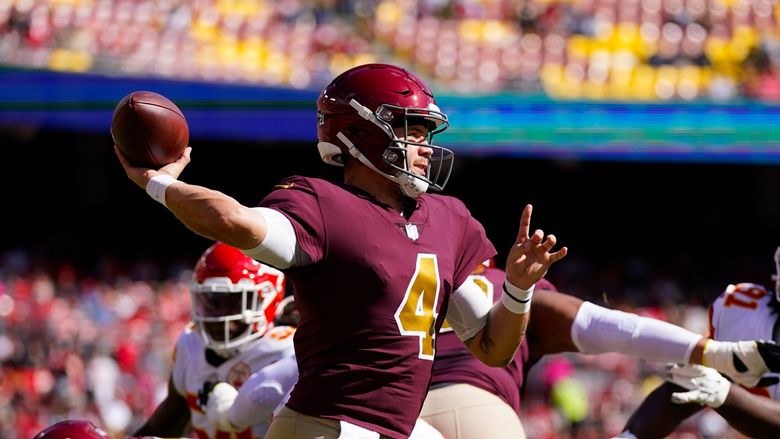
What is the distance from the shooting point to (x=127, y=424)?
1012cm

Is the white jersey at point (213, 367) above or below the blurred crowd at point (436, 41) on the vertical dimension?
above

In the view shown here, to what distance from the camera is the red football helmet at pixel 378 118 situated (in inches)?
127

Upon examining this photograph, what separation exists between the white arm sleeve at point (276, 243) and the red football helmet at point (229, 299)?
1808mm

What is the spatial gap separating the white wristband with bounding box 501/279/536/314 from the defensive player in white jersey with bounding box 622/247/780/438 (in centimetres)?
74

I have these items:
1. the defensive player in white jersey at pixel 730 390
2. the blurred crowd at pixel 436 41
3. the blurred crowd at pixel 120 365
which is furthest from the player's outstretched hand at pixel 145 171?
the blurred crowd at pixel 436 41

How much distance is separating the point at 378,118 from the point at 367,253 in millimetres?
381

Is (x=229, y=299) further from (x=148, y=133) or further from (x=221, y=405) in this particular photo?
(x=148, y=133)

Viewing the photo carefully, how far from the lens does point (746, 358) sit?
3.61m

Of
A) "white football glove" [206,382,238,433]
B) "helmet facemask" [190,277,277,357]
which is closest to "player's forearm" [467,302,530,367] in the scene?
"white football glove" [206,382,238,433]

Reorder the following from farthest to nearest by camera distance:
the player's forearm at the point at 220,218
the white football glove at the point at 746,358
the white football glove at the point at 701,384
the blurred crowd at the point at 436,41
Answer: the blurred crowd at the point at 436,41 < the white football glove at the point at 701,384 < the white football glove at the point at 746,358 < the player's forearm at the point at 220,218

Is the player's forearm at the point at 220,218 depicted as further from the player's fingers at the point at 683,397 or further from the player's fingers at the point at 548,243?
the player's fingers at the point at 683,397

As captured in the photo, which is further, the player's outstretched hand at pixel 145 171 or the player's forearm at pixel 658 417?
the player's forearm at pixel 658 417

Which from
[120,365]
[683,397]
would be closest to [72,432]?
[683,397]

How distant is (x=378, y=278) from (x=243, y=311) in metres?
1.81
